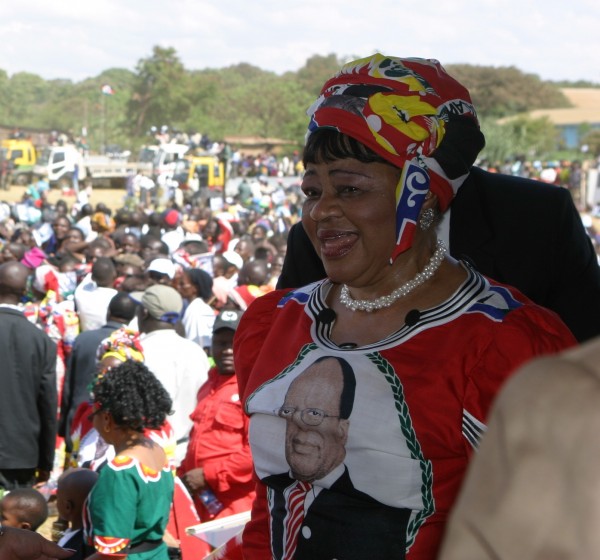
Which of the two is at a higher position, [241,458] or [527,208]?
[527,208]

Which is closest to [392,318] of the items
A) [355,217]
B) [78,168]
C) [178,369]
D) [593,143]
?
[355,217]

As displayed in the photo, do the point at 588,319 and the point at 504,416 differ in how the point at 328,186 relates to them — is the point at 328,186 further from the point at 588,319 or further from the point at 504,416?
the point at 504,416

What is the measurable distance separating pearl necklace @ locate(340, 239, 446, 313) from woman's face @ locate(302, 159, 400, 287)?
0.05 meters

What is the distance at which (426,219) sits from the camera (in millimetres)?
2105

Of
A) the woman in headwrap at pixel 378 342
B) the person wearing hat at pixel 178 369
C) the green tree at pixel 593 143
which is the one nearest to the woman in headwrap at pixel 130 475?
the person wearing hat at pixel 178 369

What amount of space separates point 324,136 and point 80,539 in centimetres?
239

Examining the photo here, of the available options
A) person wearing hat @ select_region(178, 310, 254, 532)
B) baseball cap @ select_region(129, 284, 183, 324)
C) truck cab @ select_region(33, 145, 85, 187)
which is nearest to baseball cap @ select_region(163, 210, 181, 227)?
baseball cap @ select_region(129, 284, 183, 324)

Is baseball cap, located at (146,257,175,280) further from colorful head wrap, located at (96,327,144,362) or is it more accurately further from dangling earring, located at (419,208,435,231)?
dangling earring, located at (419,208,435,231)

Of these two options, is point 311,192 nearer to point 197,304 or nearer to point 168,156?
point 197,304

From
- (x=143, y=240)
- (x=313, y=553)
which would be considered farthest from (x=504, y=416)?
(x=143, y=240)

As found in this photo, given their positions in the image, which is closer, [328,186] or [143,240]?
[328,186]

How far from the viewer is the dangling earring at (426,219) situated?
209 cm

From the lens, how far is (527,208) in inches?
95.2

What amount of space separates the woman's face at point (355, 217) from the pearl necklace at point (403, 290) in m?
0.05
